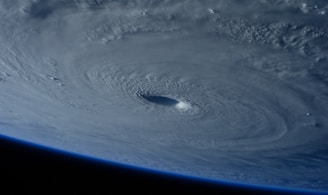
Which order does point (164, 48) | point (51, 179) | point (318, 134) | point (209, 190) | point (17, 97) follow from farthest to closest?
1. point (209, 190)
2. point (51, 179)
3. point (17, 97)
4. point (318, 134)
5. point (164, 48)

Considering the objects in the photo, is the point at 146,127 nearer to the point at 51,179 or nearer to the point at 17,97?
the point at 17,97

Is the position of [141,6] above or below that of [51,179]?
above

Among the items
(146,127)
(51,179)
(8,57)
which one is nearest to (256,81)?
(146,127)

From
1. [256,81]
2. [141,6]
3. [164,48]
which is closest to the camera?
[141,6]

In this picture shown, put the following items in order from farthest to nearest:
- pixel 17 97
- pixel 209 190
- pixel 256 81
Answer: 1. pixel 209 190
2. pixel 17 97
3. pixel 256 81

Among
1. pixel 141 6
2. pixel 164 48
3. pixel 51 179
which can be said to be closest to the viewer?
pixel 141 6

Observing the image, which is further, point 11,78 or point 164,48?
point 11,78

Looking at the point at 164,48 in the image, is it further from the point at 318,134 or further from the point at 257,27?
the point at 318,134

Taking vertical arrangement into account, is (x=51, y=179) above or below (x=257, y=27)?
below

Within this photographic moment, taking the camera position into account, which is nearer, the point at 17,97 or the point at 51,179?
the point at 17,97

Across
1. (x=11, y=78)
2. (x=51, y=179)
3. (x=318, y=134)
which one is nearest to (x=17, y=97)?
(x=11, y=78)
